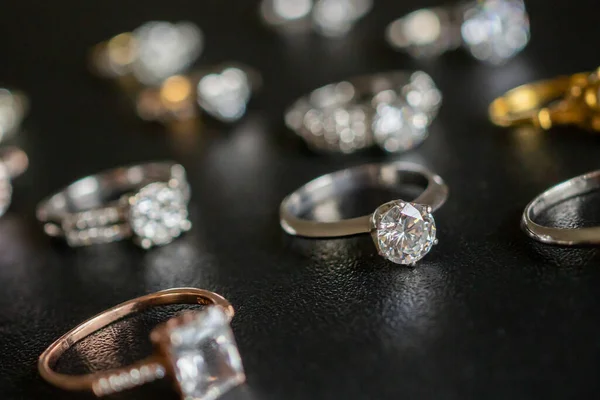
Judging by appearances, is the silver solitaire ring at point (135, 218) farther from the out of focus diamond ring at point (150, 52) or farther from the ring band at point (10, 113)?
the out of focus diamond ring at point (150, 52)

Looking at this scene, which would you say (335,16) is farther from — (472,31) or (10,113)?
(10,113)

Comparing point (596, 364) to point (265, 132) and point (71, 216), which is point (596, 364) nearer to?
point (71, 216)

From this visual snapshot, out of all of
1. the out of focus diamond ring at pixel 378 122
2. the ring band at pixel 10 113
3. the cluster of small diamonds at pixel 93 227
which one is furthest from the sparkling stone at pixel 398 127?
the ring band at pixel 10 113

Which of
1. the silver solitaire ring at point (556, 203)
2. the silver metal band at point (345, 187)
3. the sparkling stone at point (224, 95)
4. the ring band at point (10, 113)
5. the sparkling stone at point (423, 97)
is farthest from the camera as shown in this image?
the ring band at point (10, 113)

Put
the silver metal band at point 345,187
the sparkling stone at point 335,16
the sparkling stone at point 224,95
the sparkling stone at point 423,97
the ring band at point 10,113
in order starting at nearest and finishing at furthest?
1. the silver metal band at point 345,187
2. the sparkling stone at point 423,97
3. the sparkling stone at point 224,95
4. the ring band at point 10,113
5. the sparkling stone at point 335,16

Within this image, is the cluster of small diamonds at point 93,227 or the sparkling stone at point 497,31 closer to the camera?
the cluster of small diamonds at point 93,227

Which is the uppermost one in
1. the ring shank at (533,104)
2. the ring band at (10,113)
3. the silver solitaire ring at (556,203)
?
the ring band at (10,113)

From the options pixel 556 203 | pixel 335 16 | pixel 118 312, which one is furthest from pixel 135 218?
pixel 335 16

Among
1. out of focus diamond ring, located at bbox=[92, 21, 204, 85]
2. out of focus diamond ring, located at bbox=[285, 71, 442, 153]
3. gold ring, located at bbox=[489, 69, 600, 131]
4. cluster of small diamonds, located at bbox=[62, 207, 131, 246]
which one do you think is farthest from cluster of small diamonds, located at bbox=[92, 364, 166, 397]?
out of focus diamond ring, located at bbox=[92, 21, 204, 85]
